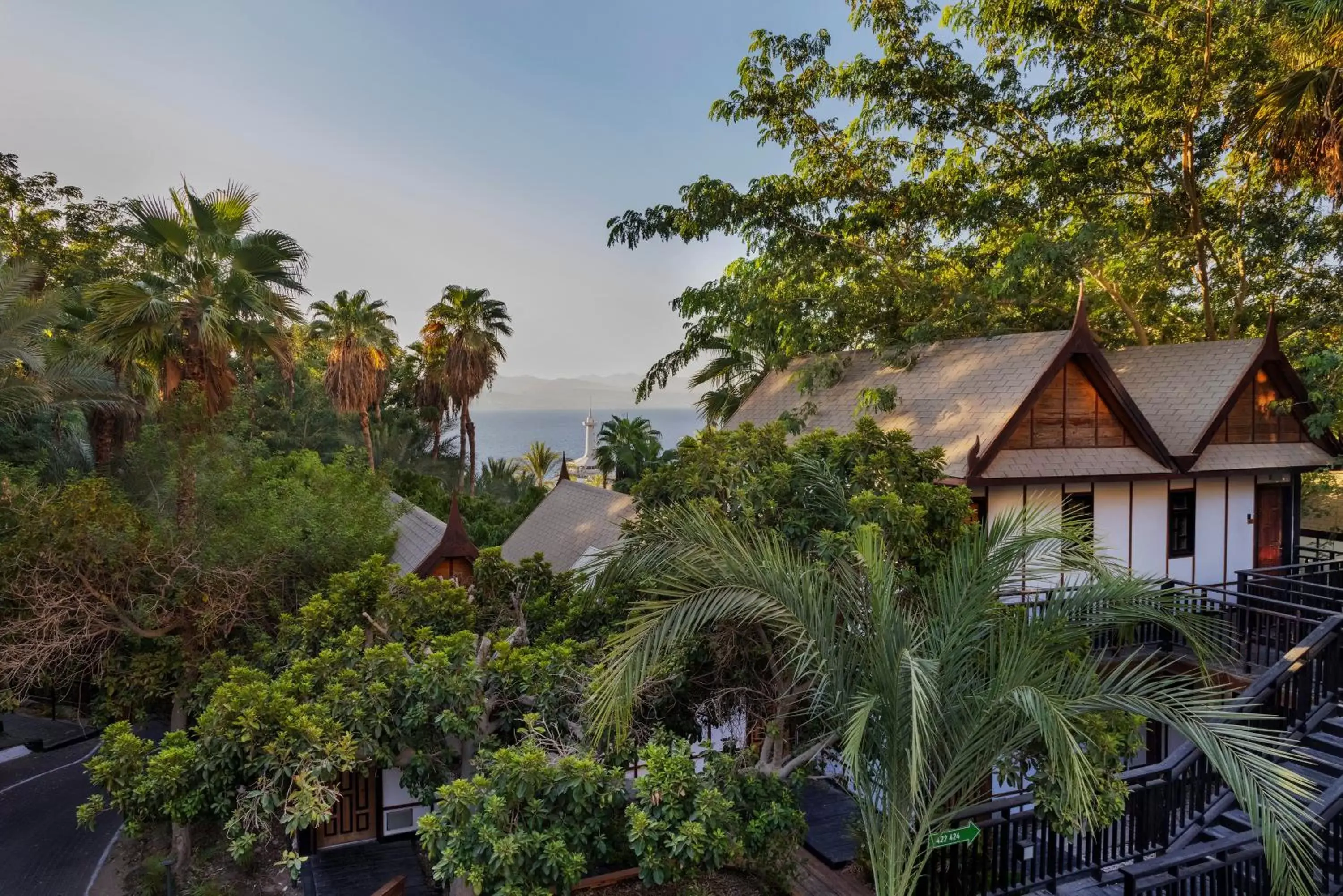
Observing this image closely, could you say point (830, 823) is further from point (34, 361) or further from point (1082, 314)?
point (34, 361)

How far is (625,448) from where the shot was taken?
82.8 ft

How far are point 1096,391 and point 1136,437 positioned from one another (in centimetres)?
106

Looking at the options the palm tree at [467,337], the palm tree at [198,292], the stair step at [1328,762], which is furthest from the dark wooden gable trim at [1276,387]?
the palm tree at [467,337]

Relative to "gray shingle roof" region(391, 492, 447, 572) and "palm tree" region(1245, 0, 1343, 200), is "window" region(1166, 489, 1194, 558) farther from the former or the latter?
"gray shingle roof" region(391, 492, 447, 572)

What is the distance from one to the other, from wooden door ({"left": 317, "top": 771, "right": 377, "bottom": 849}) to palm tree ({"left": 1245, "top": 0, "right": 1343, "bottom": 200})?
17.1 m

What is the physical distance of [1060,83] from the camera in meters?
16.1

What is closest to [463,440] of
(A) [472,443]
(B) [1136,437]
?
(A) [472,443]

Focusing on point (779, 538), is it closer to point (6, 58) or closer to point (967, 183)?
point (967, 183)

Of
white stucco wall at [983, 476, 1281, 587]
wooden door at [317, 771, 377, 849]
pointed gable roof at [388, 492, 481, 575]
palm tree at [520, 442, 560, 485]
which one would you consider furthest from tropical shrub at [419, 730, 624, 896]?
palm tree at [520, 442, 560, 485]

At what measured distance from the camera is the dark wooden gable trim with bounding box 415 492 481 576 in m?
11.9

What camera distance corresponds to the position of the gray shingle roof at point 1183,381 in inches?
495

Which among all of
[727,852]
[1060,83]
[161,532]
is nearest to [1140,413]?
[1060,83]

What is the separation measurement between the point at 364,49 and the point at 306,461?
9166 millimetres

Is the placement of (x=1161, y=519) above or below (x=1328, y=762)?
above
